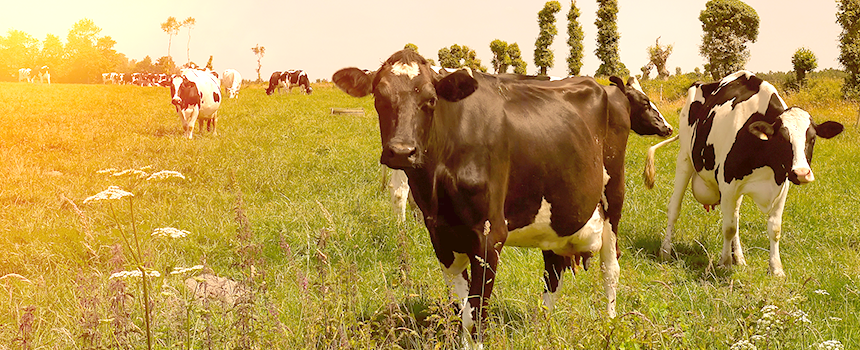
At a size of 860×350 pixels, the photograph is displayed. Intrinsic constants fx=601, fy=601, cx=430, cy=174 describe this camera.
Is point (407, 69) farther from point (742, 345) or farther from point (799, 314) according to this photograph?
point (799, 314)

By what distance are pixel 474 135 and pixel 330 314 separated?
131cm

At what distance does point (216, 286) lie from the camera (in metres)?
4.60

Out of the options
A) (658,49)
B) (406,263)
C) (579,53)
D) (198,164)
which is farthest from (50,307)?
(658,49)

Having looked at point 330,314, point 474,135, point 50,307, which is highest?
point 474,135

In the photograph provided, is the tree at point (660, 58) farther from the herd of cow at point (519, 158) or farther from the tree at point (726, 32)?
the herd of cow at point (519, 158)

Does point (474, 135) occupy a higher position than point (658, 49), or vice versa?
point (658, 49)

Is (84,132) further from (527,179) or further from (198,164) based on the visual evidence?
(527,179)

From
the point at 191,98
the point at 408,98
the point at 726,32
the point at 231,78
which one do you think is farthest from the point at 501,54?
the point at 408,98

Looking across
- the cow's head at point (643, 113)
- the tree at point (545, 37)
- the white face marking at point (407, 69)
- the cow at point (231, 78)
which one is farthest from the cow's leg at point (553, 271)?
the tree at point (545, 37)

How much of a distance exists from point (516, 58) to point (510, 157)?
51.3 meters

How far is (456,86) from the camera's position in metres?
3.40

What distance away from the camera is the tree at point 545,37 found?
161 ft

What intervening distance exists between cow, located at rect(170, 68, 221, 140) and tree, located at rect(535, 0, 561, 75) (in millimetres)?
38065

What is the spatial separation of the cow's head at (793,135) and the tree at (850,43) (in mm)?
20374
